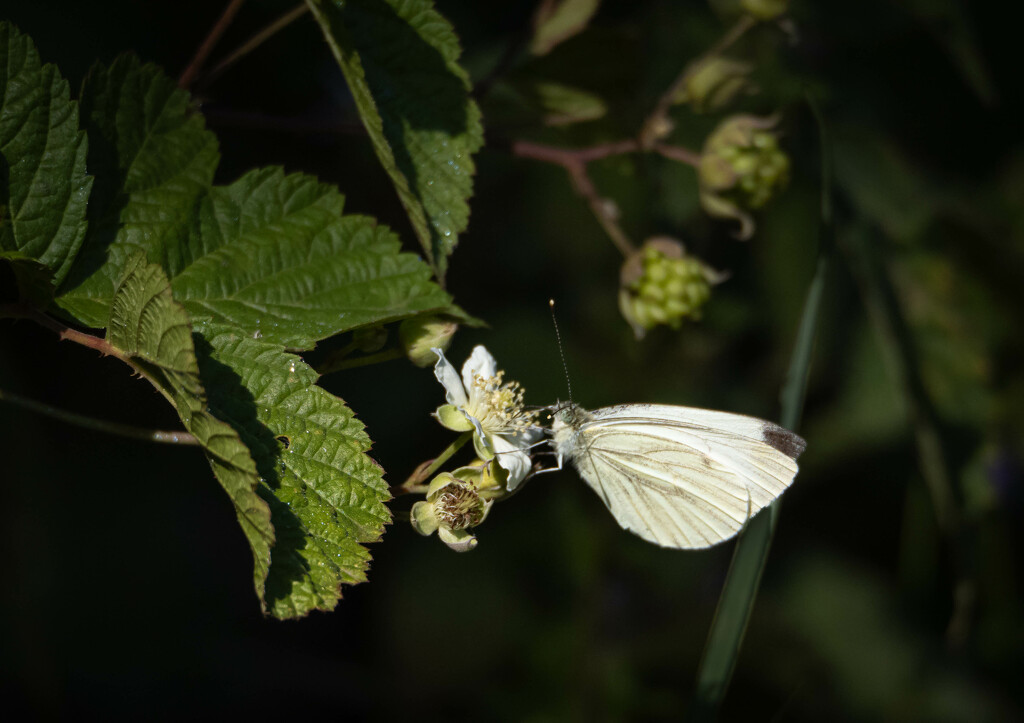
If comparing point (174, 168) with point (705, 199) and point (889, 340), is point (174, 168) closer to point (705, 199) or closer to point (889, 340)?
point (705, 199)

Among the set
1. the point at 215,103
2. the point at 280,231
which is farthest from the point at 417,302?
→ the point at 215,103

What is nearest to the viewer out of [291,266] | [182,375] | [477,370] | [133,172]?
[182,375]

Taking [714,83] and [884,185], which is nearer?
[714,83]

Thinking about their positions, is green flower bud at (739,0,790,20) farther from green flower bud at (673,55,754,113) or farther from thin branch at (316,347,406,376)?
thin branch at (316,347,406,376)

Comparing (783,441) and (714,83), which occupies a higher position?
(714,83)

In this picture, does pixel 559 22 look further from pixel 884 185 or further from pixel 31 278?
pixel 884 185

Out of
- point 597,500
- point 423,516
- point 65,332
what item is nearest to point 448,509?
point 423,516
